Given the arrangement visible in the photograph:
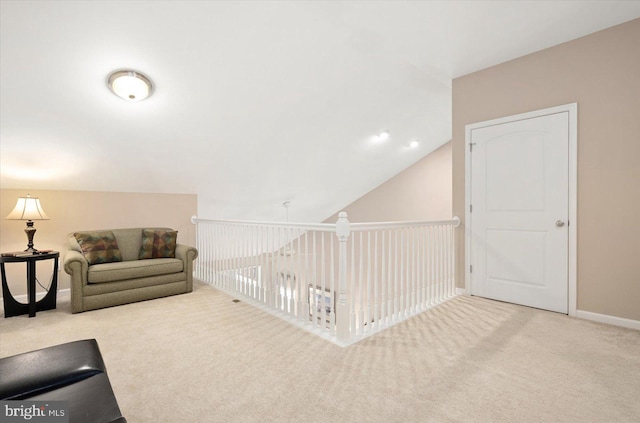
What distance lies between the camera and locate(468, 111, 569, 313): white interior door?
3.17m

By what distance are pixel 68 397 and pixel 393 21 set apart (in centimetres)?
330

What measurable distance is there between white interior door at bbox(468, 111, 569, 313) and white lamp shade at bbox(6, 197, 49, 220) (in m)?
4.91

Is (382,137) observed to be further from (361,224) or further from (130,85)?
(130,85)

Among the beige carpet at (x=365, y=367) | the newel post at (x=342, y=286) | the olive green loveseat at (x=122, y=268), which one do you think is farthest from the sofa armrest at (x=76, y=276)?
the newel post at (x=342, y=286)

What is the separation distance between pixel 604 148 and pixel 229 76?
3702mm

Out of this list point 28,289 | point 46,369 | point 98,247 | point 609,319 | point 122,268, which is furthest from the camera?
point 98,247

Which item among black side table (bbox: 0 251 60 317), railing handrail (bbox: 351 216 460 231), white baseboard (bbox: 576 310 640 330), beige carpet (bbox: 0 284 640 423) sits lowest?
beige carpet (bbox: 0 284 640 423)

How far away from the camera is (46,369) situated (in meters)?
1.31

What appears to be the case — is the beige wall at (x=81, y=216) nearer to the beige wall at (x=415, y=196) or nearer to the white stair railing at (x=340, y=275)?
the white stair railing at (x=340, y=275)

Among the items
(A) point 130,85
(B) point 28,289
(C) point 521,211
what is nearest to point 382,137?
(C) point 521,211

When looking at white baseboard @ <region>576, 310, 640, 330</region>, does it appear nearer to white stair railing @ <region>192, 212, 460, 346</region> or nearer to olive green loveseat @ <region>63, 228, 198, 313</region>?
white stair railing @ <region>192, 212, 460, 346</region>

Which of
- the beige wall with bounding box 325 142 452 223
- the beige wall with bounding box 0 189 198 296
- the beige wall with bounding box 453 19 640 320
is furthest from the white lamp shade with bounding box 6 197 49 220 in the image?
the beige wall with bounding box 453 19 640 320

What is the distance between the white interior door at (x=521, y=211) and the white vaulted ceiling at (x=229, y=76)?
0.89 m

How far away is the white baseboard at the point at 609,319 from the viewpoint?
2771 millimetres
